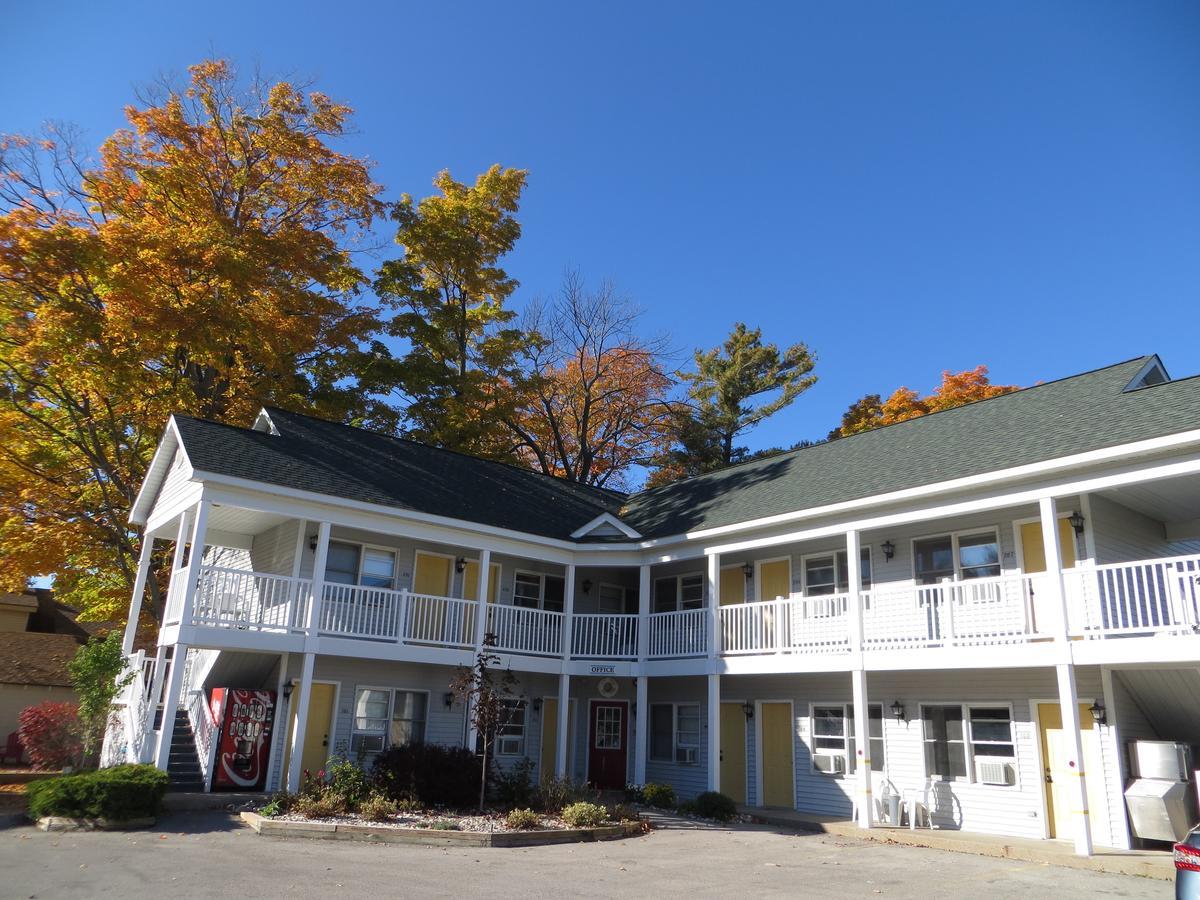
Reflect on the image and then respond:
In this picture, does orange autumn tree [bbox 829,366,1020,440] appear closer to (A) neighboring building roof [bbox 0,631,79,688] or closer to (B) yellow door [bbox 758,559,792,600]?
(B) yellow door [bbox 758,559,792,600]

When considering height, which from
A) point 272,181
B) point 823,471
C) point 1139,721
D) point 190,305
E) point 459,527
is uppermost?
point 272,181

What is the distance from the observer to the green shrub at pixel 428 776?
15.2 metres

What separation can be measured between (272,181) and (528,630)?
16868 mm

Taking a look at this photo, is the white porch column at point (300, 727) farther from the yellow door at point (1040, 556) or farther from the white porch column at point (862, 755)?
the yellow door at point (1040, 556)

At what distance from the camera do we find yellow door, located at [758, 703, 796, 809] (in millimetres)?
18266

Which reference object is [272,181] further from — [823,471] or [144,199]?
[823,471]

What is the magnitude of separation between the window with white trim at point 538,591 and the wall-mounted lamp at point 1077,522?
11665mm

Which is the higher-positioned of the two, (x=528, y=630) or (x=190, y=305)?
(x=190, y=305)

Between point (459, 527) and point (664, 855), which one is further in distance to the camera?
point (459, 527)

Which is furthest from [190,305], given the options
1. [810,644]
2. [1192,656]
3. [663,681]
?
[1192,656]

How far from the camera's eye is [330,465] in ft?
59.6

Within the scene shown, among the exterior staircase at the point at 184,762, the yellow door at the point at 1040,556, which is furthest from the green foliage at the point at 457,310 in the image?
the yellow door at the point at 1040,556

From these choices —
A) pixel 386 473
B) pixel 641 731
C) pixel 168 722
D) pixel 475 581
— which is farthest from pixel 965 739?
pixel 168 722

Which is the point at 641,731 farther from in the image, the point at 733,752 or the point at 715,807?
the point at 715,807
